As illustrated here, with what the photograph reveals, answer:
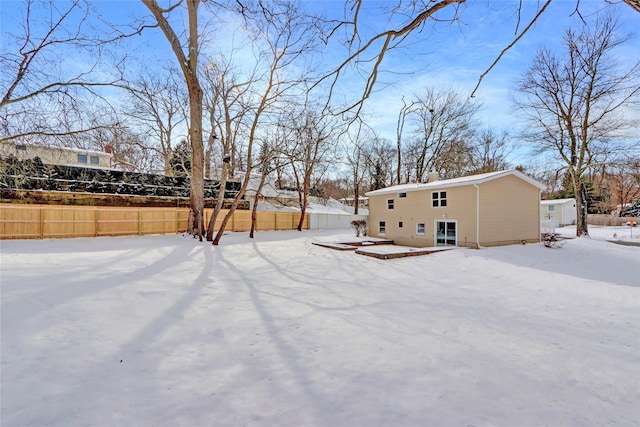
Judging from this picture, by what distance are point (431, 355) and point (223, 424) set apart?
1.89m

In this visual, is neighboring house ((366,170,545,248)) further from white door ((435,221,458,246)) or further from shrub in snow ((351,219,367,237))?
shrub in snow ((351,219,367,237))

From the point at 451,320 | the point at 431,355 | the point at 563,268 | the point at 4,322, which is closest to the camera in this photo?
the point at 431,355

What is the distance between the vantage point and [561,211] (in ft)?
88.8

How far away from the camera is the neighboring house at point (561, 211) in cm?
2696

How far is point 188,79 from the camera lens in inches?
423

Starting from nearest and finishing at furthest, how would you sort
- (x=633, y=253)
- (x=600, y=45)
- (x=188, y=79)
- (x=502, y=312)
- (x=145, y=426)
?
1. (x=145, y=426)
2. (x=502, y=312)
3. (x=188, y=79)
4. (x=633, y=253)
5. (x=600, y=45)

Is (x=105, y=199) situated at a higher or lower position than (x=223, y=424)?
higher

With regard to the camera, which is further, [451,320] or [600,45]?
[600,45]

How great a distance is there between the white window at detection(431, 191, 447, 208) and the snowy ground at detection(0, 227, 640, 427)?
738 centimetres

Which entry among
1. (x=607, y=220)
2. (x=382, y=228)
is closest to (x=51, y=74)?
(x=382, y=228)

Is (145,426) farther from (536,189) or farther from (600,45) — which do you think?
(600,45)

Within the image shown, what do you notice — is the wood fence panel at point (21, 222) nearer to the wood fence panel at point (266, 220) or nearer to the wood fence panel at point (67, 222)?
the wood fence panel at point (67, 222)

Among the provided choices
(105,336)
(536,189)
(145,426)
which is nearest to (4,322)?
(105,336)

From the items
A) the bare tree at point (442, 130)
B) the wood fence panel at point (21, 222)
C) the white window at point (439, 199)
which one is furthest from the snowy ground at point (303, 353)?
the bare tree at point (442, 130)
